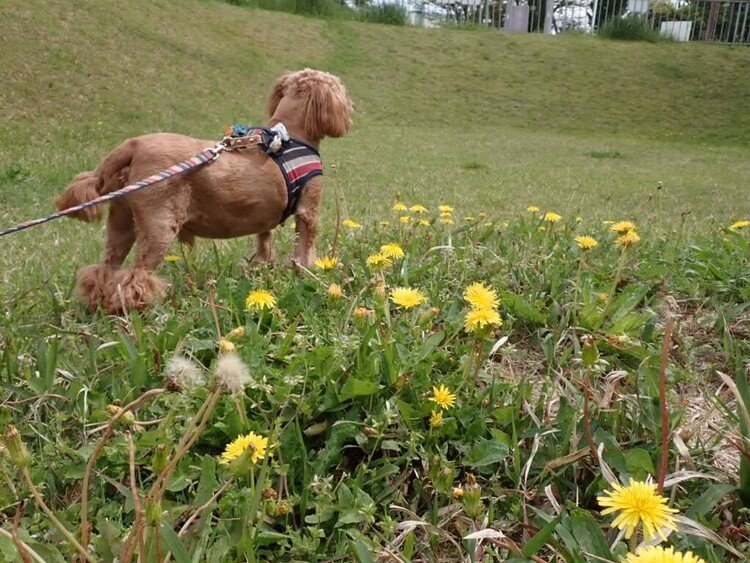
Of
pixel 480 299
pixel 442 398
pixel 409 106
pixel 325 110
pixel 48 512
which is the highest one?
pixel 325 110

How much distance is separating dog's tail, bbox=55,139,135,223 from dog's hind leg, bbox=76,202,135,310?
0.08m

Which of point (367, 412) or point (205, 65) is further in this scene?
point (205, 65)

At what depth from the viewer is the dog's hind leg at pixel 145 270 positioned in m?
2.40

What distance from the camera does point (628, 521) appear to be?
872 mm

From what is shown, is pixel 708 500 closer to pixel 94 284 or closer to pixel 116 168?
pixel 94 284

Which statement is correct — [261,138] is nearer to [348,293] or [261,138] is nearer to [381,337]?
[348,293]

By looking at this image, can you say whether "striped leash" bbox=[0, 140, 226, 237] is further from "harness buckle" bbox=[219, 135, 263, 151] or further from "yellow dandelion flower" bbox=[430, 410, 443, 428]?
"yellow dandelion flower" bbox=[430, 410, 443, 428]

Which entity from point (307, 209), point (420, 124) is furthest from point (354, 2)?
point (307, 209)

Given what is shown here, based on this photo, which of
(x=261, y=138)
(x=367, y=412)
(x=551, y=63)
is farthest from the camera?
(x=551, y=63)

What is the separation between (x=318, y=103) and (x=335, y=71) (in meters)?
14.5

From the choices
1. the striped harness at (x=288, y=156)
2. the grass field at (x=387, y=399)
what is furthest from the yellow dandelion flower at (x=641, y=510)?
the striped harness at (x=288, y=156)

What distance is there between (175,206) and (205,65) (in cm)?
1309

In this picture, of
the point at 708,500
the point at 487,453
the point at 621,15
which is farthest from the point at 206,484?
the point at 621,15

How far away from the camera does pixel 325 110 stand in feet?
9.93
